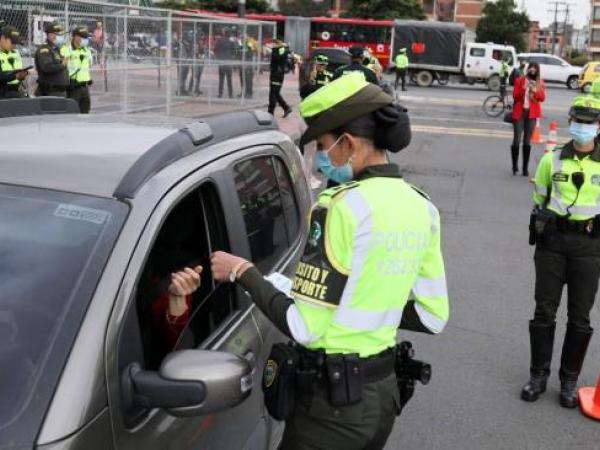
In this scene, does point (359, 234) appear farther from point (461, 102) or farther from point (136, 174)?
point (461, 102)

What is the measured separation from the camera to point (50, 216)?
2.11 meters

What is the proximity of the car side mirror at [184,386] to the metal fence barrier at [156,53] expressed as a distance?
Result: 443 inches

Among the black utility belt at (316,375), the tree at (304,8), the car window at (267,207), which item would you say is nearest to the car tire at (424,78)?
the car window at (267,207)

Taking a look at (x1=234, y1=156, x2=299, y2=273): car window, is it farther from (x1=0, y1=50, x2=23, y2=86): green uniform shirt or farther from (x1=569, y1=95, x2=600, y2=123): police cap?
(x1=0, y1=50, x2=23, y2=86): green uniform shirt

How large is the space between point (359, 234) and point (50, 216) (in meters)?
0.86

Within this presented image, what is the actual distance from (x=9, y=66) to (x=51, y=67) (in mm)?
702

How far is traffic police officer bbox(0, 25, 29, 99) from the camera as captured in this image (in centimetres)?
1073

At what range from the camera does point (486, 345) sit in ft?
18.1

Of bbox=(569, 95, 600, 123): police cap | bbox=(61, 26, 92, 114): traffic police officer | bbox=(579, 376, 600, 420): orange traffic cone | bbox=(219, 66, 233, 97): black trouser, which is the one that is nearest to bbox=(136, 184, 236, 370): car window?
bbox=(569, 95, 600, 123): police cap

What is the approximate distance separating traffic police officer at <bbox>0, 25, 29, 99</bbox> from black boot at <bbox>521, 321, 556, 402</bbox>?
8.64 meters

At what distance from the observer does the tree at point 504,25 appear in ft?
262

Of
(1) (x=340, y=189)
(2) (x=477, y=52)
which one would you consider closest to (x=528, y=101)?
(1) (x=340, y=189)

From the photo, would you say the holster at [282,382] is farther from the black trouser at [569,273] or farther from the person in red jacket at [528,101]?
the person in red jacket at [528,101]

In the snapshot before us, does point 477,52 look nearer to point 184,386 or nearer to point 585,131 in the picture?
point 585,131
